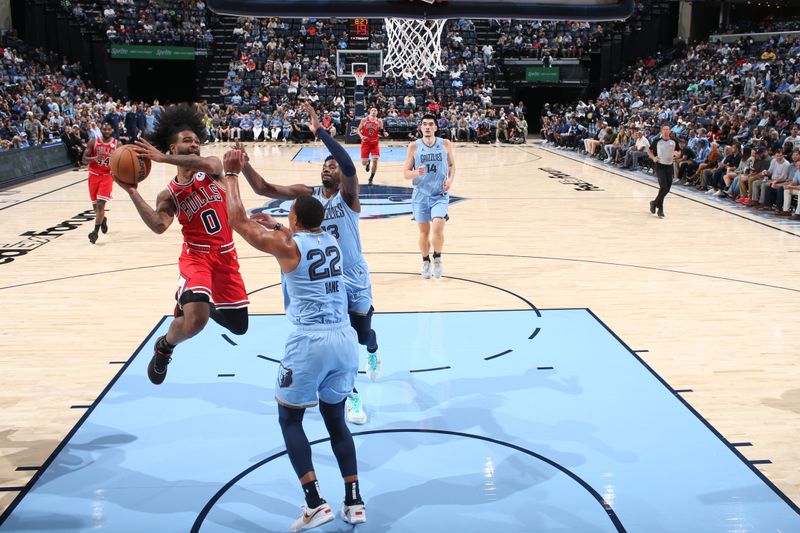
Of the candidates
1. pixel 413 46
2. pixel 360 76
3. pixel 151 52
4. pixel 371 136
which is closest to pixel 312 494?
pixel 413 46

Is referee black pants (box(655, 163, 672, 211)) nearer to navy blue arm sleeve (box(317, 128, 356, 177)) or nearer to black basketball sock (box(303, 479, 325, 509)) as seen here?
navy blue arm sleeve (box(317, 128, 356, 177))

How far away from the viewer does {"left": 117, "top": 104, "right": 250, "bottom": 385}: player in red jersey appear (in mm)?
4824

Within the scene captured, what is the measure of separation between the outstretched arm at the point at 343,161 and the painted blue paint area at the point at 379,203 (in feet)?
22.7

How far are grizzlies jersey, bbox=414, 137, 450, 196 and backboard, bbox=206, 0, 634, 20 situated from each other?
2.20m

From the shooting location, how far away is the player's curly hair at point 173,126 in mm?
4980

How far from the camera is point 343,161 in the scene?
4574 mm

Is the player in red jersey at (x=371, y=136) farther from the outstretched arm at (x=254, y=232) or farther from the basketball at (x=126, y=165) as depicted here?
the outstretched arm at (x=254, y=232)

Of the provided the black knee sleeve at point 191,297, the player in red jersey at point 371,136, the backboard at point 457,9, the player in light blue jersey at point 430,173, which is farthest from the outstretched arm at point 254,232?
the player in red jersey at point 371,136

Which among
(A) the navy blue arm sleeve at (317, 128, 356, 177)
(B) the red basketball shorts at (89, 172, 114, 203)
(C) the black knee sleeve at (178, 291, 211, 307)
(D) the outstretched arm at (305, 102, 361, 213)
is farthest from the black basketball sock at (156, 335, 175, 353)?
(B) the red basketball shorts at (89, 172, 114, 203)

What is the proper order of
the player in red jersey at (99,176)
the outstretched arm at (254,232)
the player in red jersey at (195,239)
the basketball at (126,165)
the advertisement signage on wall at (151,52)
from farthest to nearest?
the advertisement signage on wall at (151,52) → the player in red jersey at (99,176) → the player in red jersey at (195,239) → the basketball at (126,165) → the outstretched arm at (254,232)

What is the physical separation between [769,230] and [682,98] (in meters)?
14.1

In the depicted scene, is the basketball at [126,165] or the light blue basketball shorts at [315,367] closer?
the light blue basketball shorts at [315,367]

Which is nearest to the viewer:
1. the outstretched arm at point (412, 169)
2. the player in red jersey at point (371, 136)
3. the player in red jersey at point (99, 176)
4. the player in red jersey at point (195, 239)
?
the player in red jersey at point (195, 239)

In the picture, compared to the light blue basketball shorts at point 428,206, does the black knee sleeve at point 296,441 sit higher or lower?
lower
